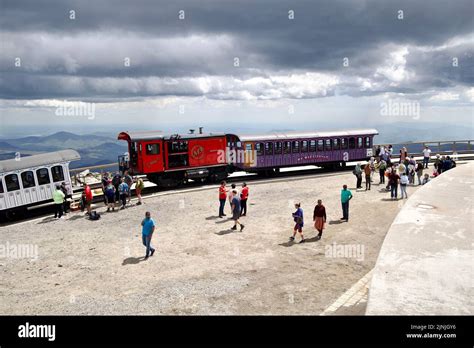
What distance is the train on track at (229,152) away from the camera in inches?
985

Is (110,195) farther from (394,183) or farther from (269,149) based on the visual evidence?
(394,183)

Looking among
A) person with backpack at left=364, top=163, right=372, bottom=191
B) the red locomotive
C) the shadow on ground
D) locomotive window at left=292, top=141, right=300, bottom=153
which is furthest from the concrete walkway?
locomotive window at left=292, top=141, right=300, bottom=153

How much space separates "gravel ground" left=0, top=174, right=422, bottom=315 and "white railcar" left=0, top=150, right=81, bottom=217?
124cm

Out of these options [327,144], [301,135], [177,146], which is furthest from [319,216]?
[327,144]

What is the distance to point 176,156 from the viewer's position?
25.9 metres

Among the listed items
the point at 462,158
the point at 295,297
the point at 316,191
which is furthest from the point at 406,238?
the point at 462,158

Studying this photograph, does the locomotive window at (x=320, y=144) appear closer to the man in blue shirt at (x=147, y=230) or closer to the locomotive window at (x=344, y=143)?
the locomotive window at (x=344, y=143)

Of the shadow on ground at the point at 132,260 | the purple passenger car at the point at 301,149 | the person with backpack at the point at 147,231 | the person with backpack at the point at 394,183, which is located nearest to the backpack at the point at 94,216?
the shadow on ground at the point at 132,260

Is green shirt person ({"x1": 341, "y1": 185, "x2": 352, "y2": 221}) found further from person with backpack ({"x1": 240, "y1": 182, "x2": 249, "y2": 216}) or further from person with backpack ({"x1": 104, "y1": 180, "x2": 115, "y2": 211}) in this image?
person with backpack ({"x1": 104, "y1": 180, "x2": 115, "y2": 211})

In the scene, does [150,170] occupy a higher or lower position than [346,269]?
higher

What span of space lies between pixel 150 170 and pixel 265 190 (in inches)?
282

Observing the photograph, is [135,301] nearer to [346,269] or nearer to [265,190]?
[346,269]

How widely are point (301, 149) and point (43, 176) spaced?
1771cm
